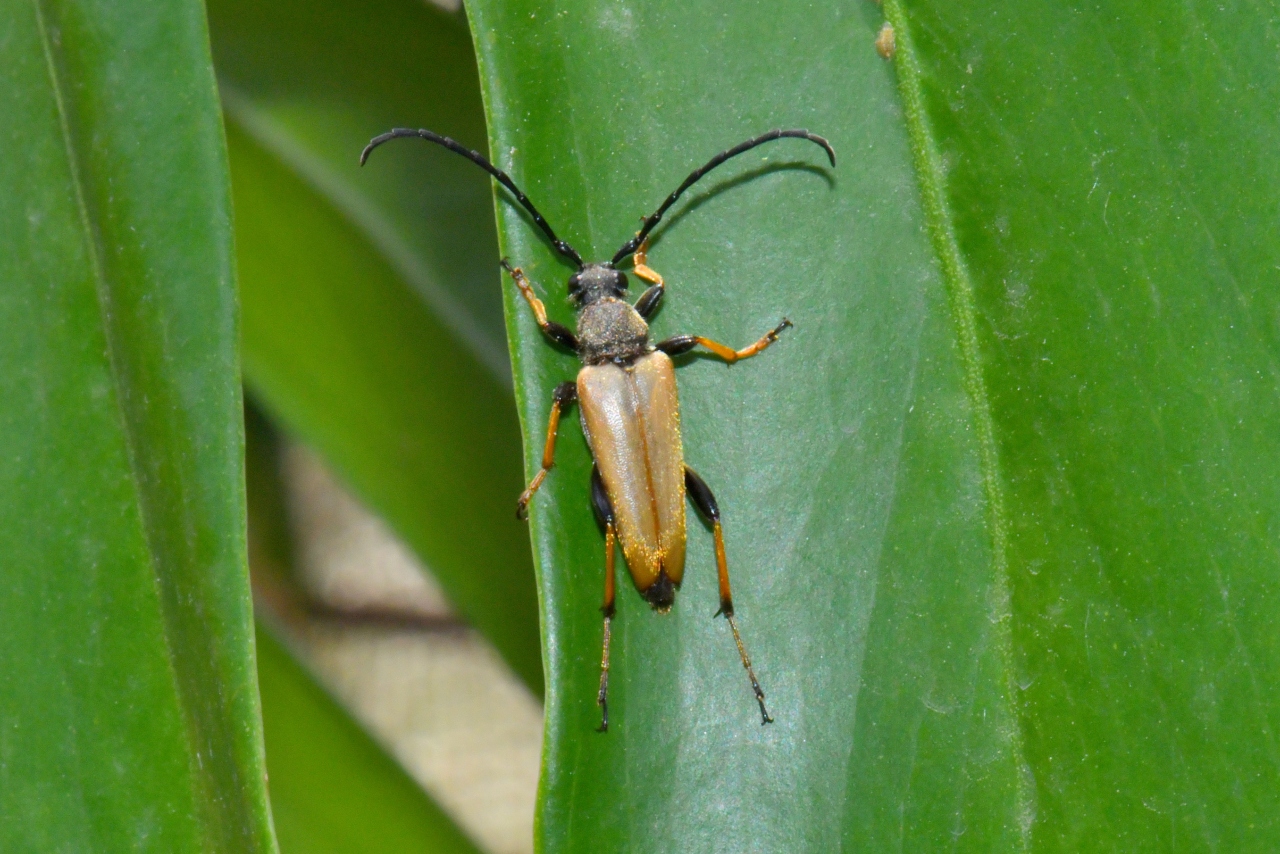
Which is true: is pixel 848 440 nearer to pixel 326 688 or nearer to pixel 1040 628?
pixel 1040 628

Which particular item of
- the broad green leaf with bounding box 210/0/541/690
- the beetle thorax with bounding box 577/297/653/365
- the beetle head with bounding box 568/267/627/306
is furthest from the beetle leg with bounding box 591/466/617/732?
the broad green leaf with bounding box 210/0/541/690

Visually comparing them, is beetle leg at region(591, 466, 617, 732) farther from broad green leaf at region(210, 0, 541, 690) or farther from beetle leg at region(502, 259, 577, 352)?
broad green leaf at region(210, 0, 541, 690)

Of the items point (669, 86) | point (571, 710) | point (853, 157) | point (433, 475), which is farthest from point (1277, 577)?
point (433, 475)

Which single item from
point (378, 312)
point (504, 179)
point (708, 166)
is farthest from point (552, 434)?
point (378, 312)

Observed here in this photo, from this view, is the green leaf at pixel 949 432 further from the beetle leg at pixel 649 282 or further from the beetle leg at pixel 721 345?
the beetle leg at pixel 649 282

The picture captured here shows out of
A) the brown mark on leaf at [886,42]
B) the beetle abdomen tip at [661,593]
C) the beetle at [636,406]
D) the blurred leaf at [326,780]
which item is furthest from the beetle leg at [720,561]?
the blurred leaf at [326,780]

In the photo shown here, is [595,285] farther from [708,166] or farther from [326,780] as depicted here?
[326,780]
